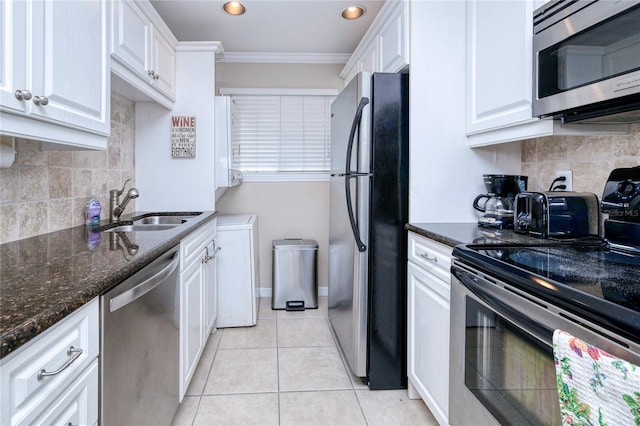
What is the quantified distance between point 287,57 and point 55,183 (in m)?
2.43

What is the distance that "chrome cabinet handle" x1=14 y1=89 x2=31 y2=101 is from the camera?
994mm

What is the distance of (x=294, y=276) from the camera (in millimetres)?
3229

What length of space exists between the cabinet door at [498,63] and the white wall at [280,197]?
1.89 metres

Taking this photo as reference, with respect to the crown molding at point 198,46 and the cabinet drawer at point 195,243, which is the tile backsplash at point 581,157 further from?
the crown molding at point 198,46

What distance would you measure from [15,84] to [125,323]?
2.47 ft

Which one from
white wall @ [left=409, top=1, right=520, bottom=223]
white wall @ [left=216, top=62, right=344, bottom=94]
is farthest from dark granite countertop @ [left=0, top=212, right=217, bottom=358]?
white wall @ [left=216, top=62, right=344, bottom=94]

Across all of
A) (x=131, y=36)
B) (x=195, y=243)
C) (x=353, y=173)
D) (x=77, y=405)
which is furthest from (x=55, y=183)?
(x=353, y=173)

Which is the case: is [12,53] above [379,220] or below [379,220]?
above

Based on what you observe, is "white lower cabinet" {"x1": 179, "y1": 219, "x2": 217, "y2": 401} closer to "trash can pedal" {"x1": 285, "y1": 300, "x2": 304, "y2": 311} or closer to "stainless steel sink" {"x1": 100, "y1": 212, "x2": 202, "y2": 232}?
"stainless steel sink" {"x1": 100, "y1": 212, "x2": 202, "y2": 232}

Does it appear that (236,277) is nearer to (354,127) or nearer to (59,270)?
(354,127)

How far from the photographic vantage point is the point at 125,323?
3.51 feet

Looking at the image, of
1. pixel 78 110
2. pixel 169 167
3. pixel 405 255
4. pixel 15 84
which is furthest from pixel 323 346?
pixel 15 84

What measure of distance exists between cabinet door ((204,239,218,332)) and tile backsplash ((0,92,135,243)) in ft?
2.30

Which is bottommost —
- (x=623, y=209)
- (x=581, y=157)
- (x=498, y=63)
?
(x=623, y=209)
